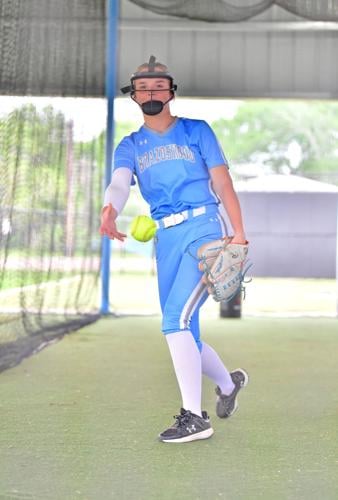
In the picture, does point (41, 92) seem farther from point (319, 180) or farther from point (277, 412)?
point (319, 180)

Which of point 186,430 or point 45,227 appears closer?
point 186,430

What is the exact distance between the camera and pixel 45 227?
23.0ft

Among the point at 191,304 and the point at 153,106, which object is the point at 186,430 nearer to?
the point at 191,304

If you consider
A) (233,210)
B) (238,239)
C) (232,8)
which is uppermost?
(232,8)

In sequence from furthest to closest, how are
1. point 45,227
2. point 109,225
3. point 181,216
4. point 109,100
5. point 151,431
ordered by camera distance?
point 109,100 → point 45,227 → point 151,431 → point 181,216 → point 109,225

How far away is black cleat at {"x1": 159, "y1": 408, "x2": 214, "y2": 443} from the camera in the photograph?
10.2ft

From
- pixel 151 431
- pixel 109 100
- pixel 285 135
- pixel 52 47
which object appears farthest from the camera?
pixel 285 135

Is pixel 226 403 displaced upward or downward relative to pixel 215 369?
downward

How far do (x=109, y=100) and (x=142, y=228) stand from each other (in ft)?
18.9

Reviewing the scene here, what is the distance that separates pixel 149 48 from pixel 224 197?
658cm

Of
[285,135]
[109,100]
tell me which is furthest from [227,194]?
[285,135]

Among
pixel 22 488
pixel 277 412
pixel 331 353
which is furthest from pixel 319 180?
pixel 22 488

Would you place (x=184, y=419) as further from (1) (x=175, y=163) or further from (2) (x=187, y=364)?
(1) (x=175, y=163)

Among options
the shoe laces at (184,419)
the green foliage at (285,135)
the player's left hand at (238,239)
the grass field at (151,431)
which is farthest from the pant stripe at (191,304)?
the green foliage at (285,135)
